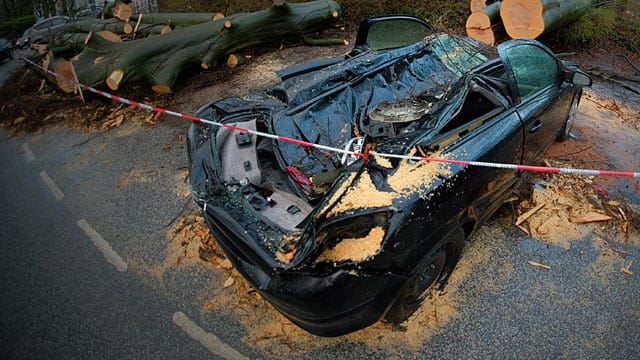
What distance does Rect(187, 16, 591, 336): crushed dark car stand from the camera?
2.24m

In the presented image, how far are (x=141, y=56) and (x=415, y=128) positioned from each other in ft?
17.1

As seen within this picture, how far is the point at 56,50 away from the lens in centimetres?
651

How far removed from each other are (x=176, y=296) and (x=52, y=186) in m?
2.64

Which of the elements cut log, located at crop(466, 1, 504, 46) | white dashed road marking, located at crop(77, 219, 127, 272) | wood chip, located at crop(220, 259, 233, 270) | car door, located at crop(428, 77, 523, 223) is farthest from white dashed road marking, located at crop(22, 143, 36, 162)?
cut log, located at crop(466, 1, 504, 46)

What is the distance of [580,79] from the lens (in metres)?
3.58

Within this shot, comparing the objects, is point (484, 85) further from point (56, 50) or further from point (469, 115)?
point (56, 50)

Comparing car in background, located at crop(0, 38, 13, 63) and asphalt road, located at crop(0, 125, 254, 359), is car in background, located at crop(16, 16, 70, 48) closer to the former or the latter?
car in background, located at crop(0, 38, 13, 63)

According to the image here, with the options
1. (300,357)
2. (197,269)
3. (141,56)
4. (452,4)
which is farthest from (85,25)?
(300,357)

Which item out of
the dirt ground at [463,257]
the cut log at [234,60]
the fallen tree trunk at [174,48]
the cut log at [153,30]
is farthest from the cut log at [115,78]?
the cut log at [153,30]

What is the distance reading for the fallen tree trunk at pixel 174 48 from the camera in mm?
6223

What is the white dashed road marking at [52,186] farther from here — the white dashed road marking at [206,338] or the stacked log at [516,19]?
the stacked log at [516,19]

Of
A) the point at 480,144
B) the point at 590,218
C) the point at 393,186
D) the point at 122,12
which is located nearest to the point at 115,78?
the point at 122,12

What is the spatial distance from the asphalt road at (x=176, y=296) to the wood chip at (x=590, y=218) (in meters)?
0.29

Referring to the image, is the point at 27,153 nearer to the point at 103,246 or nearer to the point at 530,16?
the point at 103,246
